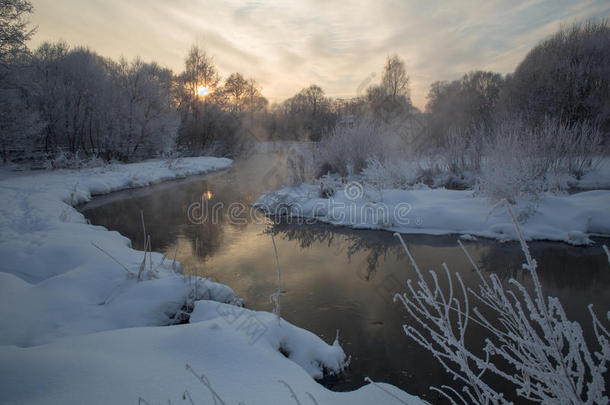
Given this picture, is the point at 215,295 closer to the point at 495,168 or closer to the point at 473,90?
the point at 495,168

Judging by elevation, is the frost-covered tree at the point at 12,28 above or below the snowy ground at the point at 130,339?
above

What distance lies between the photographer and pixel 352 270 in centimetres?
539

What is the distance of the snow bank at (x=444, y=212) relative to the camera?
653 centimetres

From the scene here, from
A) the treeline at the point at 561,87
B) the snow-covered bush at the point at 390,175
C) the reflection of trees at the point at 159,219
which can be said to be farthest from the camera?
the treeline at the point at 561,87

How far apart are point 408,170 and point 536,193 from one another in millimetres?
3753

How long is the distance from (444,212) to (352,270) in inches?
135

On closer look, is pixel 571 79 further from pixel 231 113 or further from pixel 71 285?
pixel 231 113

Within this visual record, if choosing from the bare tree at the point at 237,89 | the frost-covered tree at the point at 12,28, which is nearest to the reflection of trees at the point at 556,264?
the frost-covered tree at the point at 12,28

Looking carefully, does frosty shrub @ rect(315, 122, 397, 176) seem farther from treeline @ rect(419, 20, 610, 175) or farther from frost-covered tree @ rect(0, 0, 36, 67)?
Result: frost-covered tree @ rect(0, 0, 36, 67)

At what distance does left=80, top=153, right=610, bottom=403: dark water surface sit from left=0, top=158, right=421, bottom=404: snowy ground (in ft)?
1.65

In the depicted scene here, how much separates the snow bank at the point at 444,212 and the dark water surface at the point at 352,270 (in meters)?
0.43

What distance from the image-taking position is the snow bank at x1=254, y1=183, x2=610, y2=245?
6.53 m

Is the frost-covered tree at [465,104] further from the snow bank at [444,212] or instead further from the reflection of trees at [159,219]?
the reflection of trees at [159,219]

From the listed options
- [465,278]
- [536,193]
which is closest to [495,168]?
→ [536,193]
